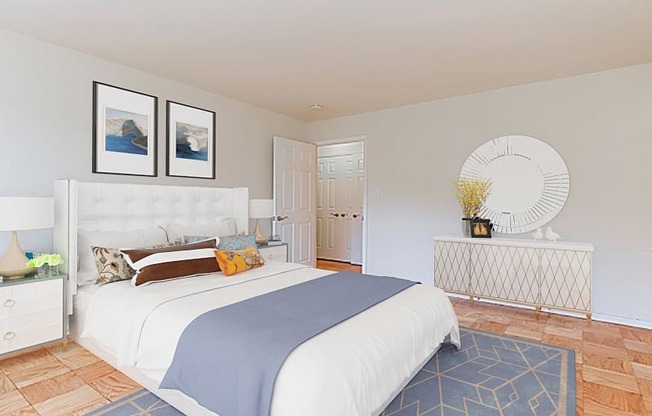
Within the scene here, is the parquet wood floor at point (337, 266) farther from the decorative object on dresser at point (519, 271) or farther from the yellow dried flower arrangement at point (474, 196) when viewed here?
the yellow dried flower arrangement at point (474, 196)

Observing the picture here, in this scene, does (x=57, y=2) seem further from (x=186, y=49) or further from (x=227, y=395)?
(x=227, y=395)

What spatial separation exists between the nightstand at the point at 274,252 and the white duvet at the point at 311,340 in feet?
3.99

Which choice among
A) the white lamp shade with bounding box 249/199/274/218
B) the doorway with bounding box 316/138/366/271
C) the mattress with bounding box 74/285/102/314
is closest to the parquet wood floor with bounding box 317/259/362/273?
the doorway with bounding box 316/138/366/271

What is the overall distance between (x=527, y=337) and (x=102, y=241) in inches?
147

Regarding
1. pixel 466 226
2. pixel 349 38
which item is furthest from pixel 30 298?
pixel 466 226

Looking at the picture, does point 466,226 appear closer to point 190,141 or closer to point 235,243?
point 235,243

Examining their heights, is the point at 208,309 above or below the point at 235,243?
below

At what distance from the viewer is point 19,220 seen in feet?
7.94

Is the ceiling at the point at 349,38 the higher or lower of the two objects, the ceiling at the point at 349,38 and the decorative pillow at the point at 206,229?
the higher

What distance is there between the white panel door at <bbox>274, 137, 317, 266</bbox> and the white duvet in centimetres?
218

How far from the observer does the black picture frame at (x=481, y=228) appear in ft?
13.1

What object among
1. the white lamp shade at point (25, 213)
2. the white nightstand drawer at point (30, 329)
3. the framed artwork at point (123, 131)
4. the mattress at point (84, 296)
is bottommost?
the white nightstand drawer at point (30, 329)

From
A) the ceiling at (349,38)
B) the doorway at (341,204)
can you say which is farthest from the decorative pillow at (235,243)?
the doorway at (341,204)

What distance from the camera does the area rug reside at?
1978 millimetres
